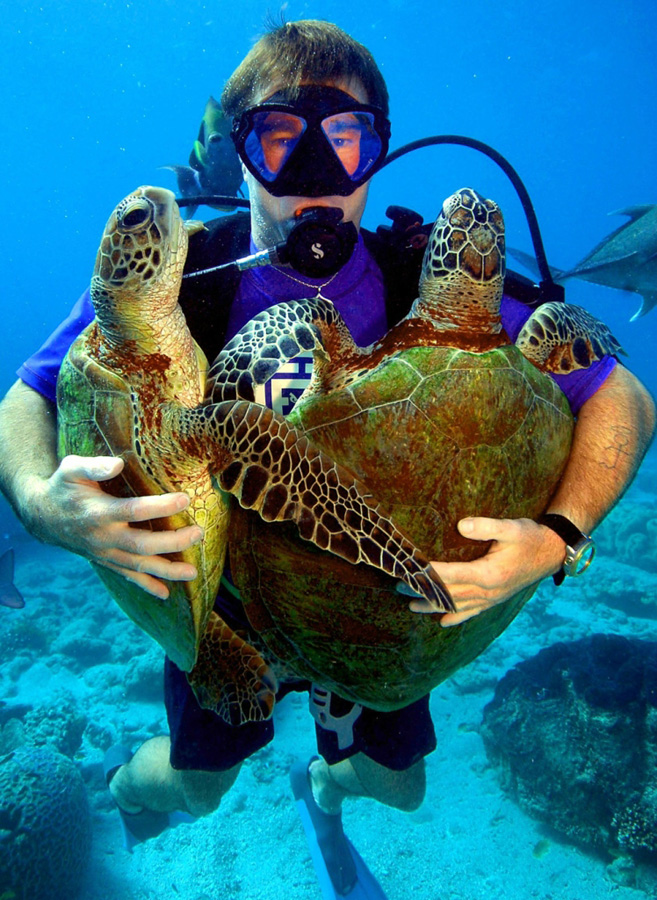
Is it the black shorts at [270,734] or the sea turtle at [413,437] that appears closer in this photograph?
the sea turtle at [413,437]

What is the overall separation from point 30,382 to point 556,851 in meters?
6.28

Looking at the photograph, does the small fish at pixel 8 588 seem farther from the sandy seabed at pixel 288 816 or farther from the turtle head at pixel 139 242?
the turtle head at pixel 139 242

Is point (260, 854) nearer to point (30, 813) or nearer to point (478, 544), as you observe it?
point (30, 813)

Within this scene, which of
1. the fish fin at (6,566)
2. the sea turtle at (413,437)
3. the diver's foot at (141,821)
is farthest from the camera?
the fish fin at (6,566)

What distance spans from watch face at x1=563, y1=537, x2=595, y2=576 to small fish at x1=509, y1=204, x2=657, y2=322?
3.99 m

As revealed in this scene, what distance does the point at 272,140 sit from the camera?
2141 mm

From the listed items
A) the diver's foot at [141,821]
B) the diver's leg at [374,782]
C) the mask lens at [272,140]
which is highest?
the mask lens at [272,140]

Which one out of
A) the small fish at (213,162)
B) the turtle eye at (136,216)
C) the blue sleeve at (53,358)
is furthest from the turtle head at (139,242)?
the small fish at (213,162)

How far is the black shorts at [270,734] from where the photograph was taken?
2.97 meters

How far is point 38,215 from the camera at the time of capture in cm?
11844

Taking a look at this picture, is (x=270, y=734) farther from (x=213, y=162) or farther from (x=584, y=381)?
(x=213, y=162)

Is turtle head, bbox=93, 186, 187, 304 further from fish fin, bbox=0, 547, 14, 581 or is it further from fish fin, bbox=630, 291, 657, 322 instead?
fish fin, bbox=630, 291, 657, 322

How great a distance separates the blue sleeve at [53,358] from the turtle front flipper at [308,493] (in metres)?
1.18

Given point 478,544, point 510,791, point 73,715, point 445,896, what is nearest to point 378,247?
point 478,544
